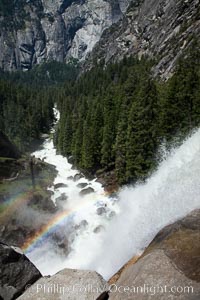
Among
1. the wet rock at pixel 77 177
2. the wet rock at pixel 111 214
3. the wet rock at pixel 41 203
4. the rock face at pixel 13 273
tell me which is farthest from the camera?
the wet rock at pixel 77 177

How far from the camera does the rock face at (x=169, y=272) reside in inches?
372

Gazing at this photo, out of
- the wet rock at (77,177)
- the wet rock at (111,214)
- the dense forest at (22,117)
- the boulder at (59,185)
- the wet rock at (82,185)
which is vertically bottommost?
Answer: the dense forest at (22,117)

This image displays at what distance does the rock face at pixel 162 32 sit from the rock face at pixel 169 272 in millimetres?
77226

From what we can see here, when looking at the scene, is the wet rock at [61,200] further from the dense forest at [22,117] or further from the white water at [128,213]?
the dense forest at [22,117]

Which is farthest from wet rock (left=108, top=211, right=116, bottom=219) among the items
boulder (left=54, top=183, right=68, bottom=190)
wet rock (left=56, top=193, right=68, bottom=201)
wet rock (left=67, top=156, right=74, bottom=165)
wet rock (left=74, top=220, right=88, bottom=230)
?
wet rock (left=67, top=156, right=74, bottom=165)

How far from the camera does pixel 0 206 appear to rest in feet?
147

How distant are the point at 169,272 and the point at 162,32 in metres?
137

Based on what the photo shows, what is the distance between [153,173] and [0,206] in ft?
67.7

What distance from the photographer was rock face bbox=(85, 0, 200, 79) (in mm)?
96250

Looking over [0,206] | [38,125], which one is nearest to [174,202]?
[0,206]

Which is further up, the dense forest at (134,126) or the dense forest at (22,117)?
the dense forest at (134,126)

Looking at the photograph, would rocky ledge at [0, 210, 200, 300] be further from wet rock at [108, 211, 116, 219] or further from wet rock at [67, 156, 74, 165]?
wet rock at [67, 156, 74, 165]

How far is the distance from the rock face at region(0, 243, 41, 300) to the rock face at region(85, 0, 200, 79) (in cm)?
7656

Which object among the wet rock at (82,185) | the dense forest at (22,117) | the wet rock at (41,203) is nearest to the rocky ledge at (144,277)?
the wet rock at (41,203)
